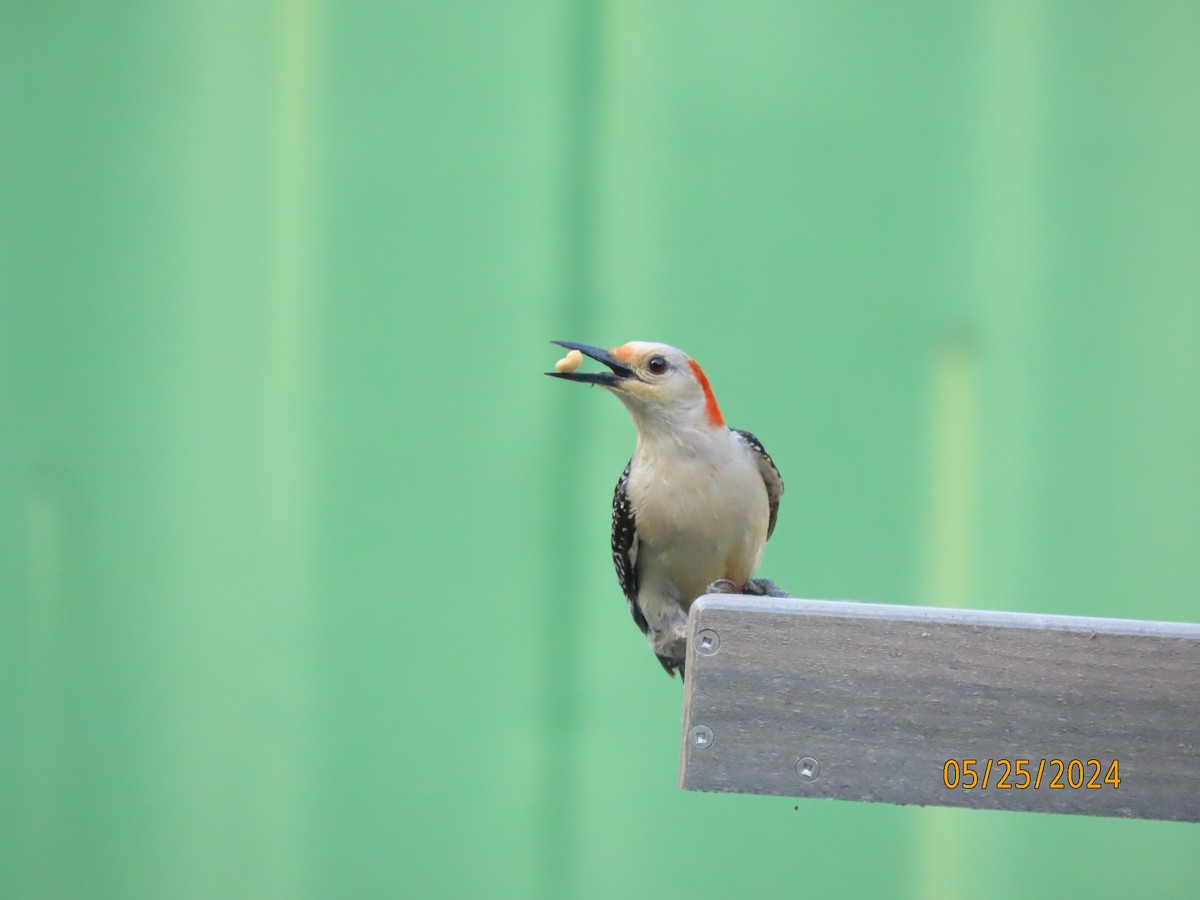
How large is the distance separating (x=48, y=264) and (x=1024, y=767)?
10.4ft

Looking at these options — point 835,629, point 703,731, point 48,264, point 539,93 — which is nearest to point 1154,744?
point 835,629

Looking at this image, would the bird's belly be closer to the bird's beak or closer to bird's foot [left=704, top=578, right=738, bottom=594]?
bird's foot [left=704, top=578, right=738, bottom=594]

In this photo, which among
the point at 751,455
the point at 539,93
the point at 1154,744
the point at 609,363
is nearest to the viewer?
the point at 1154,744

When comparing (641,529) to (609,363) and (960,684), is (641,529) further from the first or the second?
(960,684)

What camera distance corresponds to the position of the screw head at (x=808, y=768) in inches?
71.0

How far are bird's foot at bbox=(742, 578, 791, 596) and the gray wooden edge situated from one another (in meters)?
1.49

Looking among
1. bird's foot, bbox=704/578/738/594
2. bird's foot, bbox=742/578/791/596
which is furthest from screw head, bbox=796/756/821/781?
bird's foot, bbox=742/578/791/596

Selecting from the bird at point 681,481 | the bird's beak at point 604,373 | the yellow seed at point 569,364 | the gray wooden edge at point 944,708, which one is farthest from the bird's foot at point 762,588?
the gray wooden edge at point 944,708

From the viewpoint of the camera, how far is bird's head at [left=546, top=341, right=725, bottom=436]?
3.03 metres

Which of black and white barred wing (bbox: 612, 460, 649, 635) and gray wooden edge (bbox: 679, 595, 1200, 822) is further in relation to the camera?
black and white barred wing (bbox: 612, 460, 649, 635)

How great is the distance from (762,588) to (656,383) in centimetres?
71

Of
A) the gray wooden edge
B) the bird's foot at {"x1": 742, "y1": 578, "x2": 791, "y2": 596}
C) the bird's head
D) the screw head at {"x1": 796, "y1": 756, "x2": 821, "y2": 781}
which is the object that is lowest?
the bird's foot at {"x1": 742, "y1": 578, "x2": 791, "y2": 596}

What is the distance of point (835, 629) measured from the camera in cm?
182

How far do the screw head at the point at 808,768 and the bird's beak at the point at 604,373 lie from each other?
1.28 m
